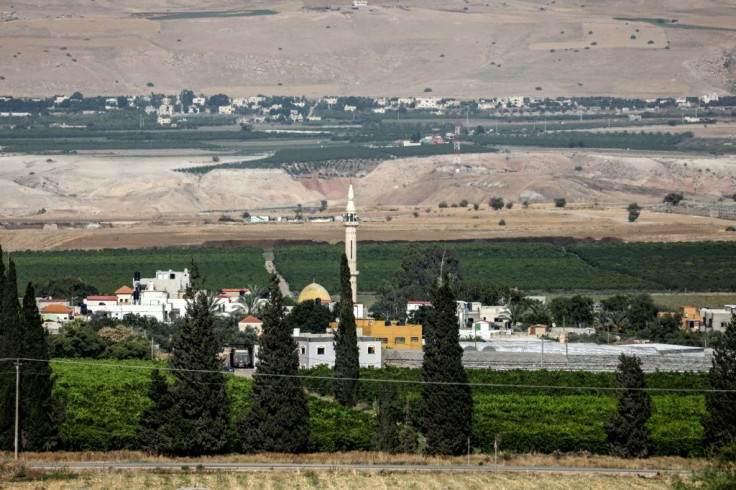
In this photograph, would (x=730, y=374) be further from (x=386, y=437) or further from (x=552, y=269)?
(x=552, y=269)

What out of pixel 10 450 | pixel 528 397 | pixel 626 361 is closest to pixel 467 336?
pixel 528 397

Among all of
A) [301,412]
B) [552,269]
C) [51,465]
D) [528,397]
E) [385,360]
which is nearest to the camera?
[51,465]

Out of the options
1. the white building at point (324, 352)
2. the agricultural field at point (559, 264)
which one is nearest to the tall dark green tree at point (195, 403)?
the white building at point (324, 352)

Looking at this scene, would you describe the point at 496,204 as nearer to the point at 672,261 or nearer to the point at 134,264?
the point at 672,261

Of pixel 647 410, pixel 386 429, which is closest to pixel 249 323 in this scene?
pixel 386 429

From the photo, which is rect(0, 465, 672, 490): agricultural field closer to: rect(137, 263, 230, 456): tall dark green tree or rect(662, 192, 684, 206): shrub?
rect(137, 263, 230, 456): tall dark green tree

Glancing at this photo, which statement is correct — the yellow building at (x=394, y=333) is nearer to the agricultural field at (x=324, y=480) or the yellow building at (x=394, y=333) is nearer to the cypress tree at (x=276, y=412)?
the cypress tree at (x=276, y=412)
